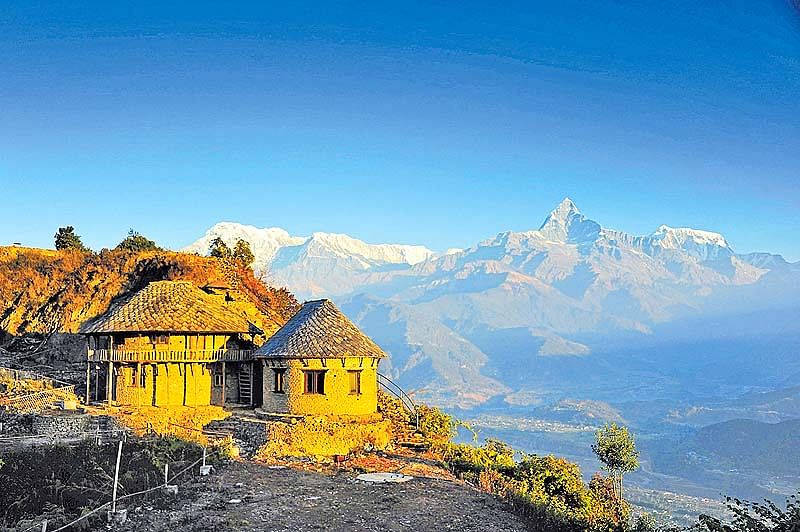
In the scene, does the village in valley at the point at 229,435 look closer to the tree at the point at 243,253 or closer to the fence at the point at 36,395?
the fence at the point at 36,395

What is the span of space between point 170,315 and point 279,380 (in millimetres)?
7576

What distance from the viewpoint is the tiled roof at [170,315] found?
120ft

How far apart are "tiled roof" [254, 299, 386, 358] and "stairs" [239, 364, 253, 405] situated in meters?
3.50

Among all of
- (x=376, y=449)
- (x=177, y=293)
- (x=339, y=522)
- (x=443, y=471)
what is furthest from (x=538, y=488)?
(x=177, y=293)

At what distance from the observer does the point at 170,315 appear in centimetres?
3734

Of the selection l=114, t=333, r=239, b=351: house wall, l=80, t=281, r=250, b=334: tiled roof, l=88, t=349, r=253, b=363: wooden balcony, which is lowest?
l=88, t=349, r=253, b=363: wooden balcony

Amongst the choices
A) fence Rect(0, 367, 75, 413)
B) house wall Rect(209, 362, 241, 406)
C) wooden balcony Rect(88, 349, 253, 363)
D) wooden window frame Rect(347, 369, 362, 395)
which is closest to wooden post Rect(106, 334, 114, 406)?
wooden balcony Rect(88, 349, 253, 363)

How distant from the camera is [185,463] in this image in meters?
24.5

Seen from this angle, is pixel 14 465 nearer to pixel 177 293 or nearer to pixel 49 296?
pixel 177 293

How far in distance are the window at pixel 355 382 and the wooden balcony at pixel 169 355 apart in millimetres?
5827

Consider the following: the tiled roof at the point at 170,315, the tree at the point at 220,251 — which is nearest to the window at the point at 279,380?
the tiled roof at the point at 170,315

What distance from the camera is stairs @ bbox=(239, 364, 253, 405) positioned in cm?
3731

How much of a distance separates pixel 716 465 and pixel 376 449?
175069 mm

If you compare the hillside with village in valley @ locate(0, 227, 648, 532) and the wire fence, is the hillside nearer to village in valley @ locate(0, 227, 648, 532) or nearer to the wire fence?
village in valley @ locate(0, 227, 648, 532)
